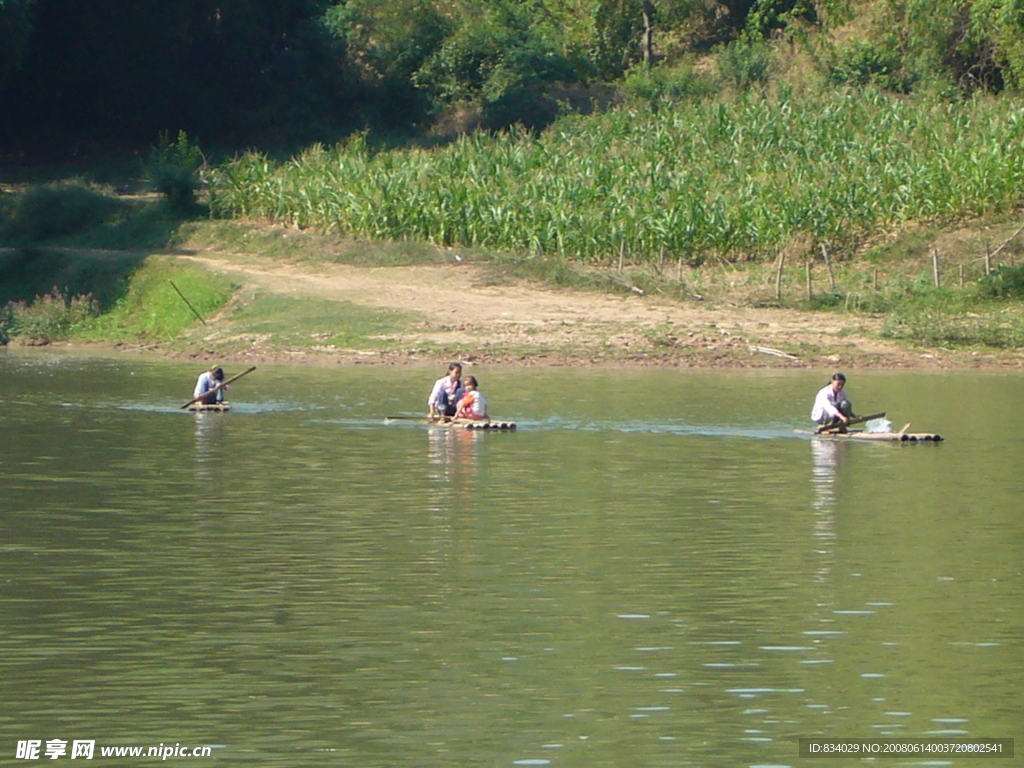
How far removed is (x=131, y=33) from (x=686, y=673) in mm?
43269

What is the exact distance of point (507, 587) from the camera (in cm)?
1248

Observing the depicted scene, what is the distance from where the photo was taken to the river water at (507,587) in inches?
362

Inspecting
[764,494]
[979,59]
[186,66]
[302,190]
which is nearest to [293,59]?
[186,66]

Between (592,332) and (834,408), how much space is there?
9.99 m

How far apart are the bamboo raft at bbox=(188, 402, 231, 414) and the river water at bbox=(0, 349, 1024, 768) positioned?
81 centimetres

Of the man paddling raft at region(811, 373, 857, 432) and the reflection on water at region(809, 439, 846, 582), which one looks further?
the man paddling raft at region(811, 373, 857, 432)

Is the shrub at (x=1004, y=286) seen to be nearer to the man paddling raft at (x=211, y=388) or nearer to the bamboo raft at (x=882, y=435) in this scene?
the bamboo raft at (x=882, y=435)

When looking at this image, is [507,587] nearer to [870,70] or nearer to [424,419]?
[424,419]

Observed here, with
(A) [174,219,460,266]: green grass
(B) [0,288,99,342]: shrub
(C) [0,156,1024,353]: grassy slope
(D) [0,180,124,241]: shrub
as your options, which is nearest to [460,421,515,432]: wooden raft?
(C) [0,156,1024,353]: grassy slope

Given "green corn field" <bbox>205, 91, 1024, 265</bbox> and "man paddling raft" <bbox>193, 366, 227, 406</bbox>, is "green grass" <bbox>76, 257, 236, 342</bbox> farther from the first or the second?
"man paddling raft" <bbox>193, 366, 227, 406</bbox>

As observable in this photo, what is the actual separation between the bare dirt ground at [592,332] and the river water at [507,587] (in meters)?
6.50

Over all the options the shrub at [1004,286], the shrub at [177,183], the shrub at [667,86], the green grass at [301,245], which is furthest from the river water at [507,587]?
the shrub at [667,86]

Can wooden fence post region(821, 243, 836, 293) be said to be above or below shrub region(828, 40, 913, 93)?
below

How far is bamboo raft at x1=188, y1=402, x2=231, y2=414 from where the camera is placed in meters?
23.7
